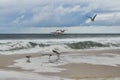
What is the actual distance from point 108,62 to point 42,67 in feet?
18.3

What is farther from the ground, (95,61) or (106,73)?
(95,61)

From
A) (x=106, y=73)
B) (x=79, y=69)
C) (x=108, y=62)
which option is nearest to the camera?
(x=106, y=73)

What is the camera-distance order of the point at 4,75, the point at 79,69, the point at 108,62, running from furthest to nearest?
the point at 108,62 < the point at 79,69 < the point at 4,75

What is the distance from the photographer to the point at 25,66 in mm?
25781

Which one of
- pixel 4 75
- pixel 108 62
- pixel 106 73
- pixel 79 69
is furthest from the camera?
pixel 108 62

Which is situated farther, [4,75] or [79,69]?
[79,69]

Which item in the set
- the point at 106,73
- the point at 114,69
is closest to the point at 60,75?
the point at 106,73

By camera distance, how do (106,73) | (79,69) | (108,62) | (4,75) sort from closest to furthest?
(4,75) → (106,73) → (79,69) → (108,62)

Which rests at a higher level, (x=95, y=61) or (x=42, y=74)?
(x=95, y=61)

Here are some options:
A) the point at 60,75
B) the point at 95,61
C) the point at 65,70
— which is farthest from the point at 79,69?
the point at 95,61

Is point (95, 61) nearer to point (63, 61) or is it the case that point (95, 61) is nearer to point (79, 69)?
point (63, 61)

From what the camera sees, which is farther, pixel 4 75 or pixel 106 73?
pixel 106 73

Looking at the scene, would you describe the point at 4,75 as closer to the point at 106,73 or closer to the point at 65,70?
the point at 65,70

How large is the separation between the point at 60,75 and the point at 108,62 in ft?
24.4
